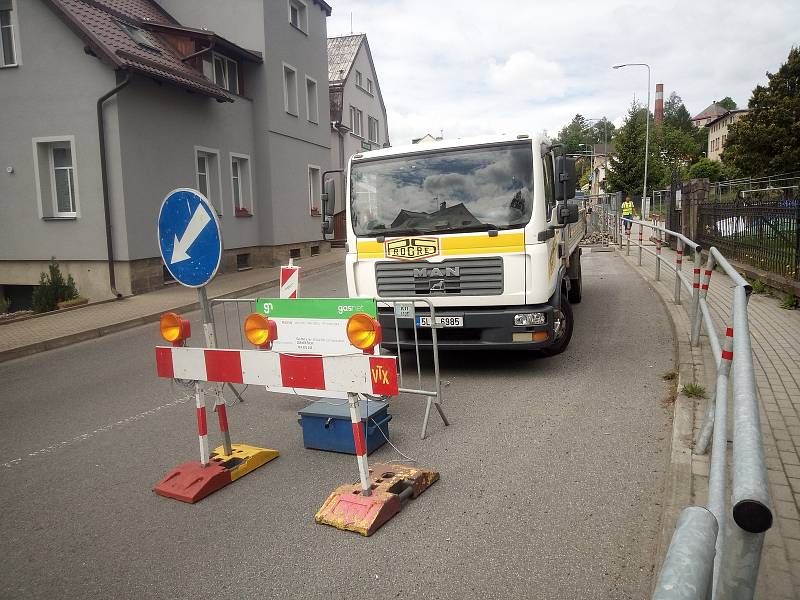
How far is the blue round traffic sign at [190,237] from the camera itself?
4.47 meters

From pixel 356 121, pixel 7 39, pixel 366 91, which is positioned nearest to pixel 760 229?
pixel 7 39

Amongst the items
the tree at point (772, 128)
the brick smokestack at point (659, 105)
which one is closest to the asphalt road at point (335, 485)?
the tree at point (772, 128)

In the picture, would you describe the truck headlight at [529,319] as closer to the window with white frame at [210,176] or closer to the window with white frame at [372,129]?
the window with white frame at [210,176]

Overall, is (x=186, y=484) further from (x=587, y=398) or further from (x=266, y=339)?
(x=587, y=398)

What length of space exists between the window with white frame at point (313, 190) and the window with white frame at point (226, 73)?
4908 millimetres

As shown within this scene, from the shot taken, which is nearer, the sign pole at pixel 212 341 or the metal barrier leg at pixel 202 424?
the metal barrier leg at pixel 202 424

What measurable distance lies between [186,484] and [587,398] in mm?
3715

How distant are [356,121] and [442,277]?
3298 cm

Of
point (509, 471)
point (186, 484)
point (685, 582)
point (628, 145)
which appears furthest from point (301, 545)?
point (628, 145)

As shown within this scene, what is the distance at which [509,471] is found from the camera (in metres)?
4.54

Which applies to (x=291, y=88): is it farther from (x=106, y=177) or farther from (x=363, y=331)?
(x=363, y=331)

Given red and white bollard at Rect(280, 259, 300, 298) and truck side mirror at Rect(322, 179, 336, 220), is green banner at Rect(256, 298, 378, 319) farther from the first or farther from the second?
truck side mirror at Rect(322, 179, 336, 220)

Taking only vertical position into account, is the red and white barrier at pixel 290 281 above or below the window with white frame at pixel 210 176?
below

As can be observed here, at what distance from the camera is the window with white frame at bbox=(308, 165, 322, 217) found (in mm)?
25781
